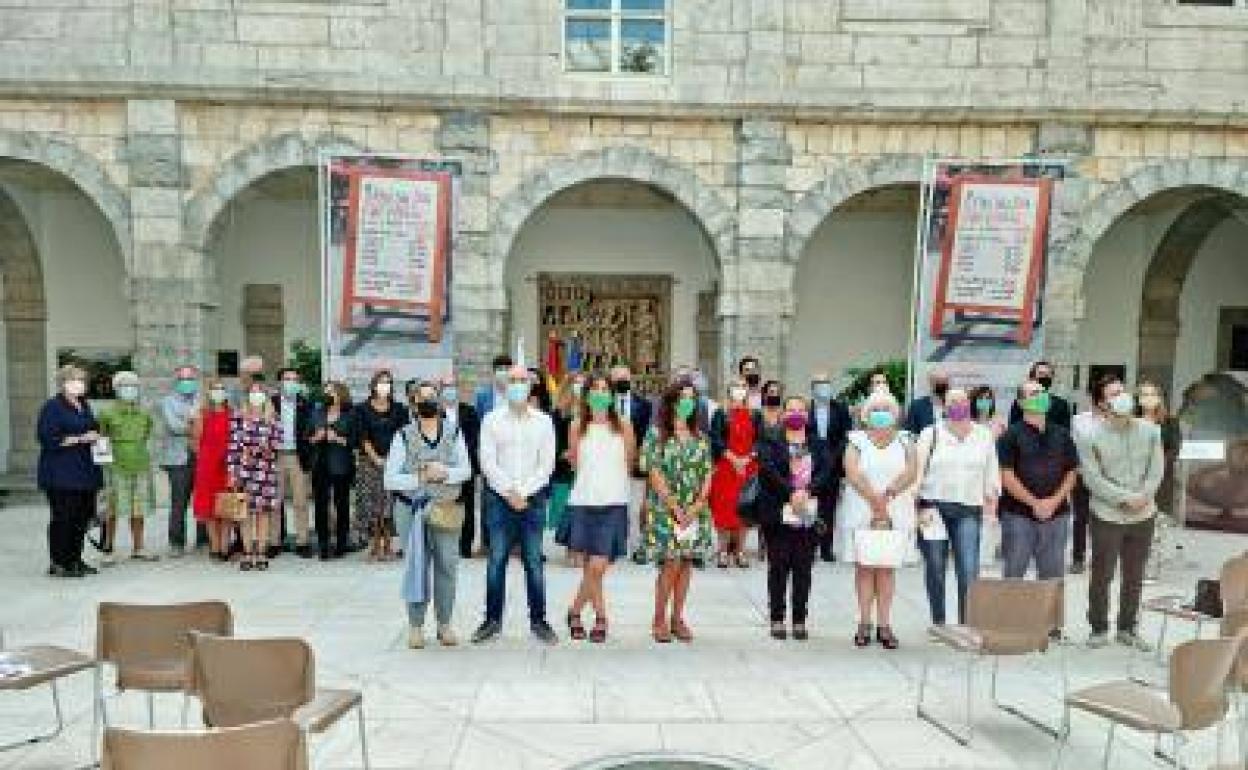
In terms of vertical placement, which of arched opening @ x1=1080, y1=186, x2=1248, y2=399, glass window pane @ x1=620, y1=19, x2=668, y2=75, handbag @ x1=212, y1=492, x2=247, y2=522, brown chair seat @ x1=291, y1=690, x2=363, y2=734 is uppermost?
glass window pane @ x1=620, y1=19, x2=668, y2=75

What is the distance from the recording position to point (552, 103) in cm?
1126

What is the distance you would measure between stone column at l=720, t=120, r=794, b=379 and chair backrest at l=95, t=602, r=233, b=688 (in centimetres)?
824

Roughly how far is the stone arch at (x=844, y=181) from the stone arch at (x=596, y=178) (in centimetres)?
106

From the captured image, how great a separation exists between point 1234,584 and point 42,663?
659 centimetres

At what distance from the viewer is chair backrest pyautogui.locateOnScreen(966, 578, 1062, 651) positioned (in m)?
4.82

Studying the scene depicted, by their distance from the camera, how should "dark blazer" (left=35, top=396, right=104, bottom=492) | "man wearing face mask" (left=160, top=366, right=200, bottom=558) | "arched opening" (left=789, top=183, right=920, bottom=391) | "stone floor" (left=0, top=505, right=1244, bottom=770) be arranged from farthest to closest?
"arched opening" (left=789, top=183, right=920, bottom=391), "man wearing face mask" (left=160, top=366, right=200, bottom=558), "dark blazer" (left=35, top=396, right=104, bottom=492), "stone floor" (left=0, top=505, right=1244, bottom=770)

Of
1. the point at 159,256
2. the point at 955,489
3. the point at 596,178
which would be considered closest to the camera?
the point at 955,489

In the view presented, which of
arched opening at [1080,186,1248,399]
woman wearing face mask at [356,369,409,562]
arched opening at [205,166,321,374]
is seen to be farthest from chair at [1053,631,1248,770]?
arched opening at [205,166,321,374]

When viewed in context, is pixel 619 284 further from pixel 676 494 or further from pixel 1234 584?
pixel 1234 584

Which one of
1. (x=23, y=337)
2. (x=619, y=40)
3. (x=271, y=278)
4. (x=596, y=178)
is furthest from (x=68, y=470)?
(x=619, y=40)

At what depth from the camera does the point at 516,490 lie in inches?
240

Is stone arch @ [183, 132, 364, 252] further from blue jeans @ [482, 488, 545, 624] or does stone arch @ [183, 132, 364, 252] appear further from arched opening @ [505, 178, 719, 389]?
blue jeans @ [482, 488, 545, 624]

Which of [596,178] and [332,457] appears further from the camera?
[596,178]

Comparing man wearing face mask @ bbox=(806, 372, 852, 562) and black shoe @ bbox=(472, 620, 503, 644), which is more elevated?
man wearing face mask @ bbox=(806, 372, 852, 562)
